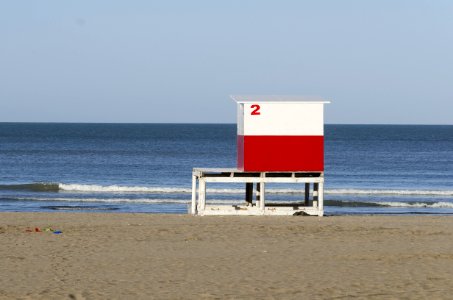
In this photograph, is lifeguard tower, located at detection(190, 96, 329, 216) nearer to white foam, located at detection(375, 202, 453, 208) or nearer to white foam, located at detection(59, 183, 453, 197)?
white foam, located at detection(375, 202, 453, 208)

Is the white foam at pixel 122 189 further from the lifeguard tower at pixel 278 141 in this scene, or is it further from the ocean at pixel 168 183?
the lifeguard tower at pixel 278 141

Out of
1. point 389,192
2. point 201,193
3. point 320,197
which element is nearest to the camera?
point 201,193

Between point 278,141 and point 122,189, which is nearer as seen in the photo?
point 278,141

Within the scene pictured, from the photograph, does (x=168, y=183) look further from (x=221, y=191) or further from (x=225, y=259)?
(x=225, y=259)

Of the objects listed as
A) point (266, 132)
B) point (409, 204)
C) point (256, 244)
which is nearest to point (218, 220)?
point (266, 132)

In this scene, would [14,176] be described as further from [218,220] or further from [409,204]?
[218,220]

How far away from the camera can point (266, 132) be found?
23.4 m

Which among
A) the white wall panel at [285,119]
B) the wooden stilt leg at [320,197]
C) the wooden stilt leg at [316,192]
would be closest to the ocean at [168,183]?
the wooden stilt leg at [316,192]

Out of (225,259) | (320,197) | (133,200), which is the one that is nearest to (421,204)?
(133,200)

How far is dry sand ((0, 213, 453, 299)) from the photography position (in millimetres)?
12898

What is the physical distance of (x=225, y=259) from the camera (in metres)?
16.0

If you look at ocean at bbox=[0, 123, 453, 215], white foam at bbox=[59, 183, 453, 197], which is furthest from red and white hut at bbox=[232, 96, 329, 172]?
white foam at bbox=[59, 183, 453, 197]

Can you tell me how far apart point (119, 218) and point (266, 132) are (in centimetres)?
455

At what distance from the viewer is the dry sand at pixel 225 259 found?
12.9m
